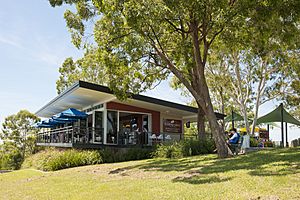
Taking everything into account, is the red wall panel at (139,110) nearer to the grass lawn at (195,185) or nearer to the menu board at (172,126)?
the menu board at (172,126)

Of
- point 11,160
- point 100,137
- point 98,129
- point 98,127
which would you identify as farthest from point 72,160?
point 11,160

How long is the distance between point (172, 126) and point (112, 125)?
561 centimetres

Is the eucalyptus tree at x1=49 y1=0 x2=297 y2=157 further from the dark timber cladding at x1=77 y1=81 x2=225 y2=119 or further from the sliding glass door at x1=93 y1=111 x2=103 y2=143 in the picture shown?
the sliding glass door at x1=93 y1=111 x2=103 y2=143

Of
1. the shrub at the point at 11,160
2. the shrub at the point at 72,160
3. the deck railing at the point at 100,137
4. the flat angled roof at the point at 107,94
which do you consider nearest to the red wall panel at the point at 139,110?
the deck railing at the point at 100,137

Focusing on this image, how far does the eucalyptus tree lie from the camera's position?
1046cm

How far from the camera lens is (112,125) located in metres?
20.0

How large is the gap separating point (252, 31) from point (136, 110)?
10.6 meters

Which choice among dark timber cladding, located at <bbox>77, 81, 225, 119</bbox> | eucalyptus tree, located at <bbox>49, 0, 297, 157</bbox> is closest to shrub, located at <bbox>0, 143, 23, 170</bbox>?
dark timber cladding, located at <bbox>77, 81, 225, 119</bbox>

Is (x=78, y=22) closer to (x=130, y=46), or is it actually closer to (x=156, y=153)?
(x=130, y=46)

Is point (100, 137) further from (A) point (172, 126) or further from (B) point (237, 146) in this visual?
(B) point (237, 146)

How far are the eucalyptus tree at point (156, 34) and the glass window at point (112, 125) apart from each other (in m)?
4.69

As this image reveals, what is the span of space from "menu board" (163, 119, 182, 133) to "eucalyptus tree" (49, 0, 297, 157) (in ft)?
24.4

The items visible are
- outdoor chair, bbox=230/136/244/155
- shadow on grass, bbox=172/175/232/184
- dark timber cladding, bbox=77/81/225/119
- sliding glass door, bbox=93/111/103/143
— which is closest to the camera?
shadow on grass, bbox=172/175/232/184

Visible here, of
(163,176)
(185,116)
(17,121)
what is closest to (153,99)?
(185,116)
